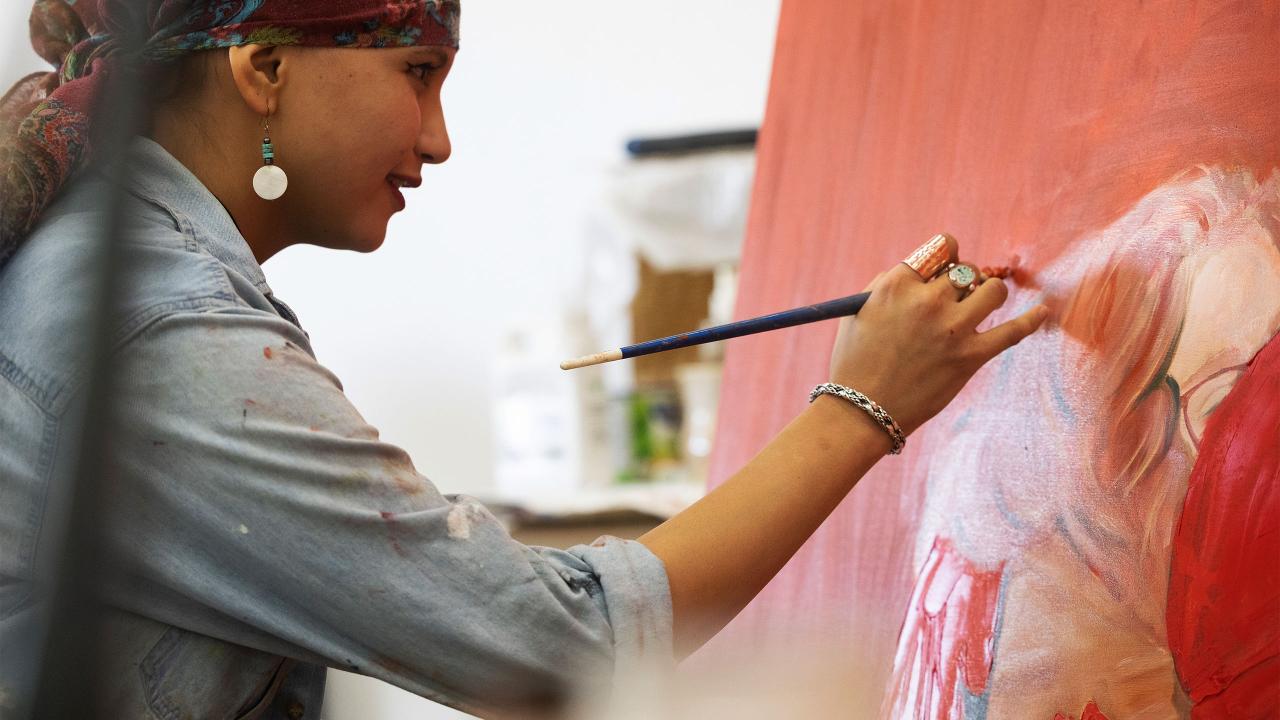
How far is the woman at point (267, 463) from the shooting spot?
0.61 m

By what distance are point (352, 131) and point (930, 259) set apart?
1.36 feet

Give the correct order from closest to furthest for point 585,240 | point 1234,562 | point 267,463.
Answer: point 267,463, point 1234,562, point 585,240

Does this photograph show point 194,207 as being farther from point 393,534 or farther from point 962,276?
point 962,276

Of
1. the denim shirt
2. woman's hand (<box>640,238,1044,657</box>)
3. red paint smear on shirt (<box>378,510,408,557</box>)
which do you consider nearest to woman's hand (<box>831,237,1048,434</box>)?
woman's hand (<box>640,238,1044,657</box>)

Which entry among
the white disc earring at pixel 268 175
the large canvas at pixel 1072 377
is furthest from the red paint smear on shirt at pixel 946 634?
the white disc earring at pixel 268 175

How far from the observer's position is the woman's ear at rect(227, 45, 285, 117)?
0.74m

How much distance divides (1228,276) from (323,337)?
1.13 metres

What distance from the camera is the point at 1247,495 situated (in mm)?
723

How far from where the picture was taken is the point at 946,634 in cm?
92

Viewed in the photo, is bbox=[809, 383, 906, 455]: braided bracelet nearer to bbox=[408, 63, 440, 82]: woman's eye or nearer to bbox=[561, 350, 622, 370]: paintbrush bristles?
bbox=[561, 350, 622, 370]: paintbrush bristles

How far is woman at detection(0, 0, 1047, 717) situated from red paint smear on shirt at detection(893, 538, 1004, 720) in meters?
0.21

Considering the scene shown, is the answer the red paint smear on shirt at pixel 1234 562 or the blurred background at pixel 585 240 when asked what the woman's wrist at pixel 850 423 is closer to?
the red paint smear on shirt at pixel 1234 562

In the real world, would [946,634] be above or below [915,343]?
below

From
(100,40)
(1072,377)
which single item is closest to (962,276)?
(1072,377)
